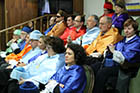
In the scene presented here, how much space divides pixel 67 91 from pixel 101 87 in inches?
14.7

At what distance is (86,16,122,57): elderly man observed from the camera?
128 inches

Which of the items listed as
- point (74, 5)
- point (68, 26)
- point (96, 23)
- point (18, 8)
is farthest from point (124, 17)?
point (18, 8)

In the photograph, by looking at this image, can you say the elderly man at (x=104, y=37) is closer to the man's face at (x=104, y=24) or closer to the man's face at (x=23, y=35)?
the man's face at (x=104, y=24)

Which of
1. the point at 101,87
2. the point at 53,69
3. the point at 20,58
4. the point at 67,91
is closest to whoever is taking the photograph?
the point at 67,91

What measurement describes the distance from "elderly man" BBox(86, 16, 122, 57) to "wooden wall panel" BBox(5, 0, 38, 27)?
3393mm

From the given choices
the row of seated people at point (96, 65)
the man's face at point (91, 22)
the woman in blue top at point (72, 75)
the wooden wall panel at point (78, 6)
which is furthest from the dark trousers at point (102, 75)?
the wooden wall panel at point (78, 6)

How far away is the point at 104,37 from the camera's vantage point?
3.39 m

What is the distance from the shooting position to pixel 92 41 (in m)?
3.66

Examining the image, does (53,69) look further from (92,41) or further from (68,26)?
(68,26)

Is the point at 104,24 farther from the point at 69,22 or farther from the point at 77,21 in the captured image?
the point at 69,22

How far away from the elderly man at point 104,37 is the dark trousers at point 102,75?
0.71 meters

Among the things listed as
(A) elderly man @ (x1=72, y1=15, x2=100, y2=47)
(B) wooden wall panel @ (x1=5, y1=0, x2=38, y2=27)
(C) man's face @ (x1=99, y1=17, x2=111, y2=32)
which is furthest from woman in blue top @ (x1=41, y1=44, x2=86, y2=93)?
(B) wooden wall panel @ (x1=5, y1=0, x2=38, y2=27)

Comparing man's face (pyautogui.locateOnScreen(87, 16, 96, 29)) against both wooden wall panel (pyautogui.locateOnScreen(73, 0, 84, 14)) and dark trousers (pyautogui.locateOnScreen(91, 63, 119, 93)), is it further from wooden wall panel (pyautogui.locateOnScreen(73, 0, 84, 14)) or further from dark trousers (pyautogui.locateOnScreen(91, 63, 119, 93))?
wooden wall panel (pyautogui.locateOnScreen(73, 0, 84, 14))

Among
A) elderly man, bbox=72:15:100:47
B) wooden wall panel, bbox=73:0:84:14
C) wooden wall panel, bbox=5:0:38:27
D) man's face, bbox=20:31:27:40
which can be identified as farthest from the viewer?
wooden wall panel, bbox=5:0:38:27
